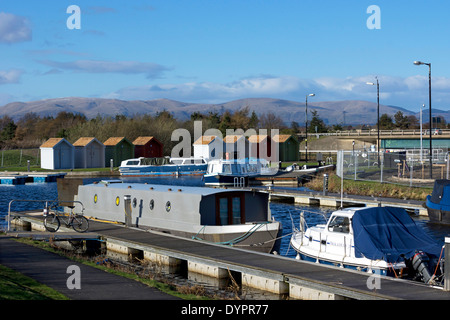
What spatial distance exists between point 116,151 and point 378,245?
8034cm

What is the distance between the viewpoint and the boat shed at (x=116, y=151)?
319ft

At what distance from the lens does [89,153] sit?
306 feet

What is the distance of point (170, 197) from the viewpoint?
27672mm

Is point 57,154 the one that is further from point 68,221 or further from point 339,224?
point 339,224

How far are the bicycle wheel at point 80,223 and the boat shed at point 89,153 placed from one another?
2587 inches

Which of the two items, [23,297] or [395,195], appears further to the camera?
[395,195]

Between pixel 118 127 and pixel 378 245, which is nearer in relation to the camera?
pixel 378 245

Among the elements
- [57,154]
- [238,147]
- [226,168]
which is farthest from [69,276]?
[238,147]

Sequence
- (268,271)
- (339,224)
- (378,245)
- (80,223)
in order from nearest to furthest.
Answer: (268,271), (378,245), (339,224), (80,223)

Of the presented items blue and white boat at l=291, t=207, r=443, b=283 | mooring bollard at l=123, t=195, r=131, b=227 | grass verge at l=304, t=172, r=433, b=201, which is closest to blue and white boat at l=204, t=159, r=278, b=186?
grass verge at l=304, t=172, r=433, b=201

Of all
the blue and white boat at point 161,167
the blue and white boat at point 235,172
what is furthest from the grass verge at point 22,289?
the blue and white boat at point 161,167
